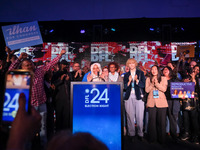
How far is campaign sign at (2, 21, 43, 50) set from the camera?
2667mm

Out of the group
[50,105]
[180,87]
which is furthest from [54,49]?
[180,87]

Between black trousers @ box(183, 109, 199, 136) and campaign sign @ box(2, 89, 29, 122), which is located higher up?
campaign sign @ box(2, 89, 29, 122)

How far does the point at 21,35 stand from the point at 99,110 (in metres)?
1.96

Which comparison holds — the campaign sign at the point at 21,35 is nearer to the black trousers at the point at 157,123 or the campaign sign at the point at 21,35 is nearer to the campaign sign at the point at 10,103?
the campaign sign at the point at 10,103

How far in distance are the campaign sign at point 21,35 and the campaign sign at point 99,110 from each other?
1512 millimetres

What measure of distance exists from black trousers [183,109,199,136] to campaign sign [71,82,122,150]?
108 inches

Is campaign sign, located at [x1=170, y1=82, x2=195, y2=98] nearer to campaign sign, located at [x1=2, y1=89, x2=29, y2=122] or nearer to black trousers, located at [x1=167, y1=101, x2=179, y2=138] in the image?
black trousers, located at [x1=167, y1=101, x2=179, y2=138]

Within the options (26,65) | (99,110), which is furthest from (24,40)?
(99,110)

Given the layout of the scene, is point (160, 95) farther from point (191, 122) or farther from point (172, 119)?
point (191, 122)

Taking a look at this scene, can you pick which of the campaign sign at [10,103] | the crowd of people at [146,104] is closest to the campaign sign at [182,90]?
the crowd of people at [146,104]

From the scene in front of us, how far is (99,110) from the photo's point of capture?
168 centimetres

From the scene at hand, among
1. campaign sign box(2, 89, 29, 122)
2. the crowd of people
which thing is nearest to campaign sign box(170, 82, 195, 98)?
the crowd of people

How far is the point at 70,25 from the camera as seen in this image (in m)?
8.04

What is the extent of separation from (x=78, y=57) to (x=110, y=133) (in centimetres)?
628
